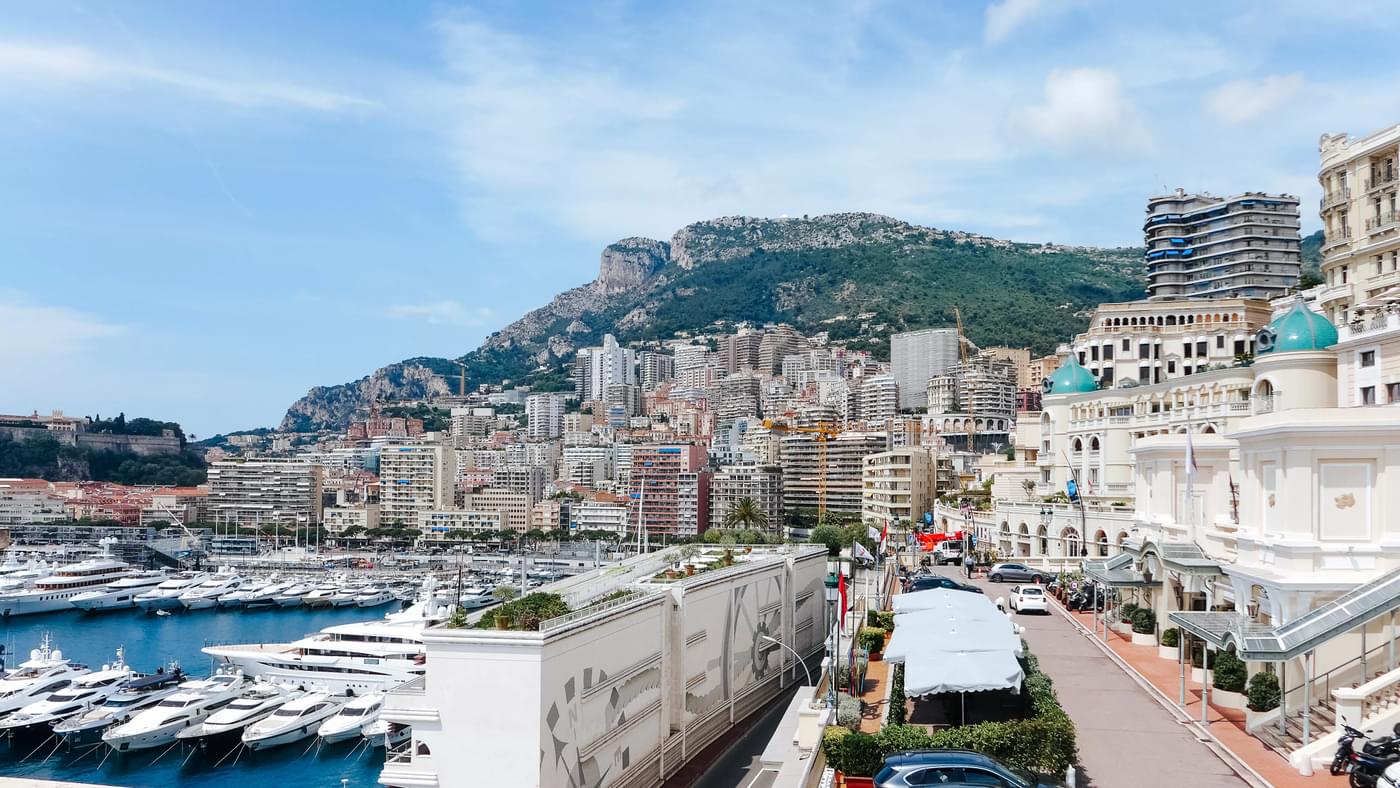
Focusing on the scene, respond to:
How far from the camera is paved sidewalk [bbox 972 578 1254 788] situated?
47.4 feet

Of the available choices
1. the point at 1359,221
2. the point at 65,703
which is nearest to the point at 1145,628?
the point at 1359,221

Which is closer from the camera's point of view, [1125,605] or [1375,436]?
[1375,436]

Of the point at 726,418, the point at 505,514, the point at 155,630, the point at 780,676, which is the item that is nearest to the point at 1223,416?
the point at 780,676

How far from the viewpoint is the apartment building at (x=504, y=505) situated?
478 feet

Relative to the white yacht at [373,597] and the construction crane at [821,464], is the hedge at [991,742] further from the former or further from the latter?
the construction crane at [821,464]

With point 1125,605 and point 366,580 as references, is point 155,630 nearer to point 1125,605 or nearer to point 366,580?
point 366,580

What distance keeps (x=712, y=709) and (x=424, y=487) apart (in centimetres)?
12628

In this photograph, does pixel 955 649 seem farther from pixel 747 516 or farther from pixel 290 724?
pixel 747 516

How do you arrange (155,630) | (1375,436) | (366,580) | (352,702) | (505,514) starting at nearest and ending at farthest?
(1375,436) → (352,702) → (155,630) → (366,580) → (505,514)

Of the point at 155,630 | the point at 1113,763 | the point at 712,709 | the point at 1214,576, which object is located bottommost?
the point at 155,630

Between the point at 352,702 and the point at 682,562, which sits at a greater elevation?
the point at 682,562

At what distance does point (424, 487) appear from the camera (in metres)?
152

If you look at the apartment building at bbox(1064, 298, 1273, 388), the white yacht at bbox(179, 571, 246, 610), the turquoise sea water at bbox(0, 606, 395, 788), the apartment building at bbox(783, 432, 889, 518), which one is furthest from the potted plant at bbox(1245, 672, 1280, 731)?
the apartment building at bbox(783, 432, 889, 518)

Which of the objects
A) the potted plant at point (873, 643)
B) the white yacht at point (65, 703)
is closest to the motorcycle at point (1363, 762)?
the potted plant at point (873, 643)
